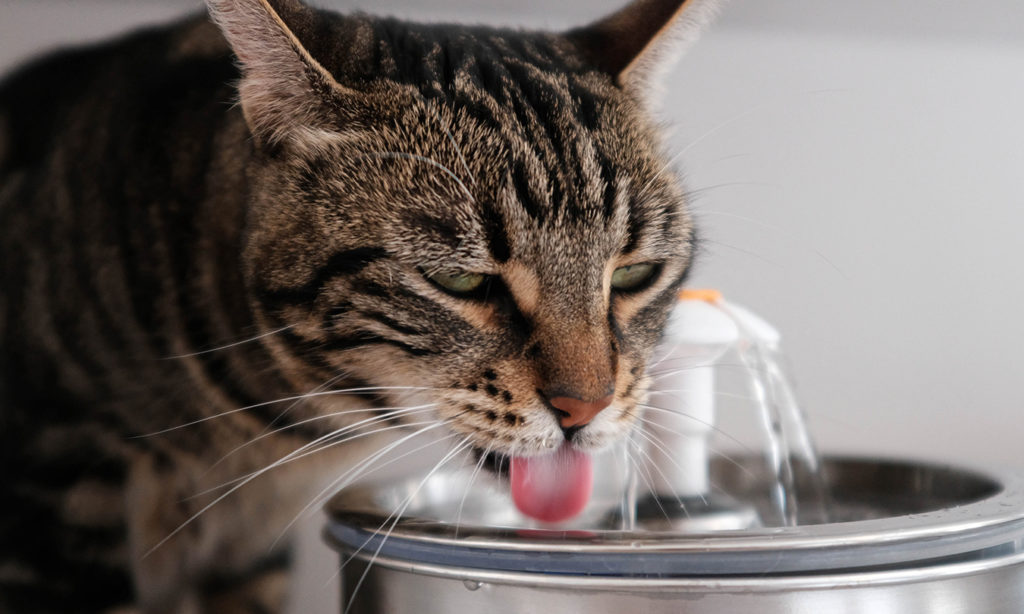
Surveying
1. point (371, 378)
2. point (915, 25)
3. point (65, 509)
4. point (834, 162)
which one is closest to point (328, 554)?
point (65, 509)

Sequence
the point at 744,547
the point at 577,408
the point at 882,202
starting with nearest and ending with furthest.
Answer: the point at 744,547 < the point at 577,408 < the point at 882,202

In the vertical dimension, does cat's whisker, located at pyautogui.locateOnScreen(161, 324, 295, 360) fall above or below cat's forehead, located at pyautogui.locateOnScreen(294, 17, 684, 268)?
below

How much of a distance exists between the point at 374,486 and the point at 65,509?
325 mm

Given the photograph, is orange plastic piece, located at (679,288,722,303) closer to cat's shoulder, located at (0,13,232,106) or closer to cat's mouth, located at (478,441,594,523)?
cat's mouth, located at (478,441,594,523)

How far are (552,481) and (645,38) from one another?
41 cm

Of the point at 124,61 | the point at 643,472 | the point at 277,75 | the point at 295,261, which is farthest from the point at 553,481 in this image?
the point at 124,61

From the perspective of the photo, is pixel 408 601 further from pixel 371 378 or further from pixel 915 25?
pixel 915 25

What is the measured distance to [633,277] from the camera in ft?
2.57

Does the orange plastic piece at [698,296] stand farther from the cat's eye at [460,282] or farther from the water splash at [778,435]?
the cat's eye at [460,282]

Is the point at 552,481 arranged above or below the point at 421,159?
below

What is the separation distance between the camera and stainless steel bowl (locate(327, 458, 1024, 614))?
537 mm

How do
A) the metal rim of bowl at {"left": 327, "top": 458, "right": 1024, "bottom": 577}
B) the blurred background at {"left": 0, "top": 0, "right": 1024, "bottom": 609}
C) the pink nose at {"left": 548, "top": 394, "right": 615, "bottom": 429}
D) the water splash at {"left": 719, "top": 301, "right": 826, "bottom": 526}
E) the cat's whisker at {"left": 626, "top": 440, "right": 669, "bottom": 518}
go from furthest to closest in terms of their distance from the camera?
the blurred background at {"left": 0, "top": 0, "right": 1024, "bottom": 609} < the water splash at {"left": 719, "top": 301, "right": 826, "bottom": 526} < the cat's whisker at {"left": 626, "top": 440, "right": 669, "bottom": 518} < the pink nose at {"left": 548, "top": 394, "right": 615, "bottom": 429} < the metal rim of bowl at {"left": 327, "top": 458, "right": 1024, "bottom": 577}

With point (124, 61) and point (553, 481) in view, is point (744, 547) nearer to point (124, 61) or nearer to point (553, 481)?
point (553, 481)

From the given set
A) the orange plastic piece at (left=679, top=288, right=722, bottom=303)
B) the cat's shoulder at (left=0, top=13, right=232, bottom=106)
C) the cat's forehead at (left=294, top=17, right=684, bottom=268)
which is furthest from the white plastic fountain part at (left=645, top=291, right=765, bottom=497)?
the cat's shoulder at (left=0, top=13, right=232, bottom=106)
